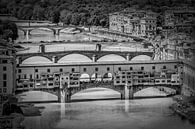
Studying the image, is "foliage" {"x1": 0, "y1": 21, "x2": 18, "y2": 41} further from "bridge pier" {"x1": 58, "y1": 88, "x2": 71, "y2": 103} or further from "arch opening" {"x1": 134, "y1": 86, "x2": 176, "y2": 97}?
"bridge pier" {"x1": 58, "y1": 88, "x2": 71, "y2": 103}

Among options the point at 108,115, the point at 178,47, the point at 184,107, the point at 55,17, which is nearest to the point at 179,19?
the point at 178,47

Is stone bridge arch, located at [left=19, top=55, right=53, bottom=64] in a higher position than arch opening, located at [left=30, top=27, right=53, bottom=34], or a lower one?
lower

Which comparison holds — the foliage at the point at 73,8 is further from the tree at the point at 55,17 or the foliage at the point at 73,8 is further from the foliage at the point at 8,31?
the foliage at the point at 8,31

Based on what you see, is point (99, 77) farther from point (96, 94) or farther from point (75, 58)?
point (75, 58)

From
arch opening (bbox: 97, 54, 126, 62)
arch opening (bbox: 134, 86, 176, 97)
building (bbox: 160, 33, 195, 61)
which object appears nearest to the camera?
arch opening (bbox: 134, 86, 176, 97)

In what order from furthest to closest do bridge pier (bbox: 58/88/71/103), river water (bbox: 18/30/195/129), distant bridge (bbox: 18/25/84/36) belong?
distant bridge (bbox: 18/25/84/36), bridge pier (bbox: 58/88/71/103), river water (bbox: 18/30/195/129)

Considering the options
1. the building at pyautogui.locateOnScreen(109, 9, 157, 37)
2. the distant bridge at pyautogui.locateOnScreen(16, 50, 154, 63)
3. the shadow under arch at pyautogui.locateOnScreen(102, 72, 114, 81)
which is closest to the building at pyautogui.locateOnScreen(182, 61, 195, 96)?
the shadow under arch at pyautogui.locateOnScreen(102, 72, 114, 81)

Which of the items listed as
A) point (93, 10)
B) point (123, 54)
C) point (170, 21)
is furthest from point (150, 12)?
point (123, 54)
